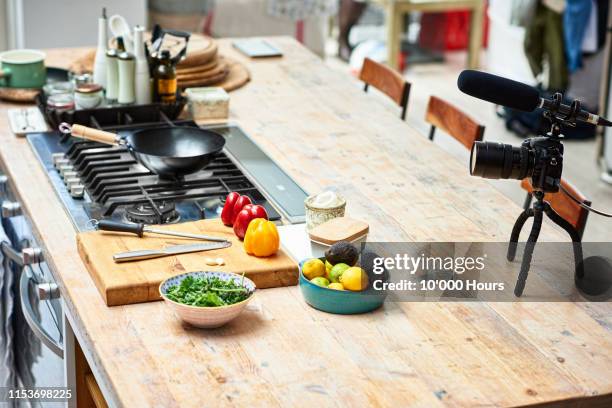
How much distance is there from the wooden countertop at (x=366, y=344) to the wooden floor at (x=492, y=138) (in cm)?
207

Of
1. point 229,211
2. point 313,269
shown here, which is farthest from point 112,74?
point 313,269

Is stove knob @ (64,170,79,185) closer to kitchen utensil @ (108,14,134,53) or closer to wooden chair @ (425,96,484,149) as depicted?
kitchen utensil @ (108,14,134,53)

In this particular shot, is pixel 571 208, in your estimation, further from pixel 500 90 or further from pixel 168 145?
pixel 168 145

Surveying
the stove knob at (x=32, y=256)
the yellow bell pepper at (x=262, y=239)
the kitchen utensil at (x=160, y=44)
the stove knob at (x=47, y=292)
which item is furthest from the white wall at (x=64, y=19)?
the yellow bell pepper at (x=262, y=239)

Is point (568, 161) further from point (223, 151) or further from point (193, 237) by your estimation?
point (193, 237)

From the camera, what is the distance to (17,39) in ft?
17.0

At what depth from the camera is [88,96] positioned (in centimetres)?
309

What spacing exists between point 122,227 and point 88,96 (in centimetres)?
100

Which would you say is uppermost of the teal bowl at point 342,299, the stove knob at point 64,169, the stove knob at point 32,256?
the stove knob at point 64,169

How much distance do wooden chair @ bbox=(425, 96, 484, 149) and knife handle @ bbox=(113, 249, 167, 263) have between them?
1214 millimetres

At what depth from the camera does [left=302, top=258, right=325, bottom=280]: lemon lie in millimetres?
2018

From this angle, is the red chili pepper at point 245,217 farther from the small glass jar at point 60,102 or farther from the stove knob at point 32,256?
the small glass jar at point 60,102

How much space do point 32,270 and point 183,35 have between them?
37.8 inches

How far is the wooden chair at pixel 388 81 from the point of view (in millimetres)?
3492
